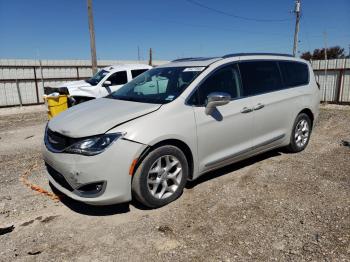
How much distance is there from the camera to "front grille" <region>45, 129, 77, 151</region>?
352cm

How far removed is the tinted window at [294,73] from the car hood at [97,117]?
2735 mm

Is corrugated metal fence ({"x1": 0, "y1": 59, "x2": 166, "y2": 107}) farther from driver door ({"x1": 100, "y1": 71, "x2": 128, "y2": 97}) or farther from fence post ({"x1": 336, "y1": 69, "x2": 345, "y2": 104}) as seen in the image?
fence post ({"x1": 336, "y1": 69, "x2": 345, "y2": 104})

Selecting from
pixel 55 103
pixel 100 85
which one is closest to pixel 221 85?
pixel 55 103

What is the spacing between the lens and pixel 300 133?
581 cm

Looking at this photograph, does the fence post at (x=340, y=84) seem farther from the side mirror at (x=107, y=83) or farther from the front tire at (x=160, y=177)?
the front tire at (x=160, y=177)

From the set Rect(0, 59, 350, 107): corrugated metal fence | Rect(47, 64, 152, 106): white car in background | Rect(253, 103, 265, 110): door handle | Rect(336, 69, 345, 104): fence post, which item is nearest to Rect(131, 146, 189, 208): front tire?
Rect(253, 103, 265, 110): door handle

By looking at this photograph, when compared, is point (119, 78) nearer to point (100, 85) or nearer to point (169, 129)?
point (100, 85)

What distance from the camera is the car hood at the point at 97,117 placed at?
345 cm

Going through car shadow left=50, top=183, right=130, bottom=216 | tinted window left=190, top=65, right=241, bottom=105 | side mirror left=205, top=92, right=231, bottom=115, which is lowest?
car shadow left=50, top=183, right=130, bottom=216

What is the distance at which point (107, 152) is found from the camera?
10.7 feet

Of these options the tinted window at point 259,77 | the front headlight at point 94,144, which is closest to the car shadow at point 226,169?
the tinted window at point 259,77

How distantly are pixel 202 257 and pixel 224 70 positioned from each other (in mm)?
2575

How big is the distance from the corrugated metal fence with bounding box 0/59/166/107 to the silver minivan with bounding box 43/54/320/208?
12354 mm

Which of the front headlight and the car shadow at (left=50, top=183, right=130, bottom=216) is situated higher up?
the front headlight
